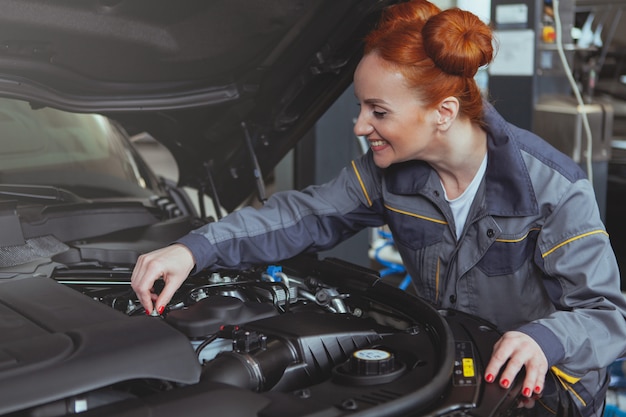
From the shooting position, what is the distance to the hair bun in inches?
59.3

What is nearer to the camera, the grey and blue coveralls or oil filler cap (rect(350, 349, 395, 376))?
oil filler cap (rect(350, 349, 395, 376))

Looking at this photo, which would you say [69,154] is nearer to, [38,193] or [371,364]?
[38,193]

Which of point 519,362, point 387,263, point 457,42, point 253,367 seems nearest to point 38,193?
point 253,367

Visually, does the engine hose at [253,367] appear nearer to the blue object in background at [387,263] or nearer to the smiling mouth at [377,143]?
the smiling mouth at [377,143]

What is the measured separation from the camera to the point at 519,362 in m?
1.22

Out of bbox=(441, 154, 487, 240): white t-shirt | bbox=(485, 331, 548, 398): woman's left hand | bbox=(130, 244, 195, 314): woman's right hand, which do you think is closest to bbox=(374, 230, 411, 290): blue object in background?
bbox=(441, 154, 487, 240): white t-shirt

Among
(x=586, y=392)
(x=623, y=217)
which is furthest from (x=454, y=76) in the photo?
(x=623, y=217)

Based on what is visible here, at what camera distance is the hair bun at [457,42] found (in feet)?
4.94

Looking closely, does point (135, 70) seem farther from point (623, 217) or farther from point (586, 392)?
point (623, 217)

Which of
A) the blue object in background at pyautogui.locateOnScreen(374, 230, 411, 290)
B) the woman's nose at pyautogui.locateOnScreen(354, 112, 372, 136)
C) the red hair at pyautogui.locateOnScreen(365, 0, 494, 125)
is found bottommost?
the blue object in background at pyautogui.locateOnScreen(374, 230, 411, 290)

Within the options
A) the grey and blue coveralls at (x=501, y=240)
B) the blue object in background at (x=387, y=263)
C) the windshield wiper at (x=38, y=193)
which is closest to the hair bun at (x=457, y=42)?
the grey and blue coveralls at (x=501, y=240)

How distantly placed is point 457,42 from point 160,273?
75cm

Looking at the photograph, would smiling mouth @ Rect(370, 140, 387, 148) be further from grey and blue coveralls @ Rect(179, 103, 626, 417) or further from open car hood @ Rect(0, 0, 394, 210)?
open car hood @ Rect(0, 0, 394, 210)

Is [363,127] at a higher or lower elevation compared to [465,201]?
higher
